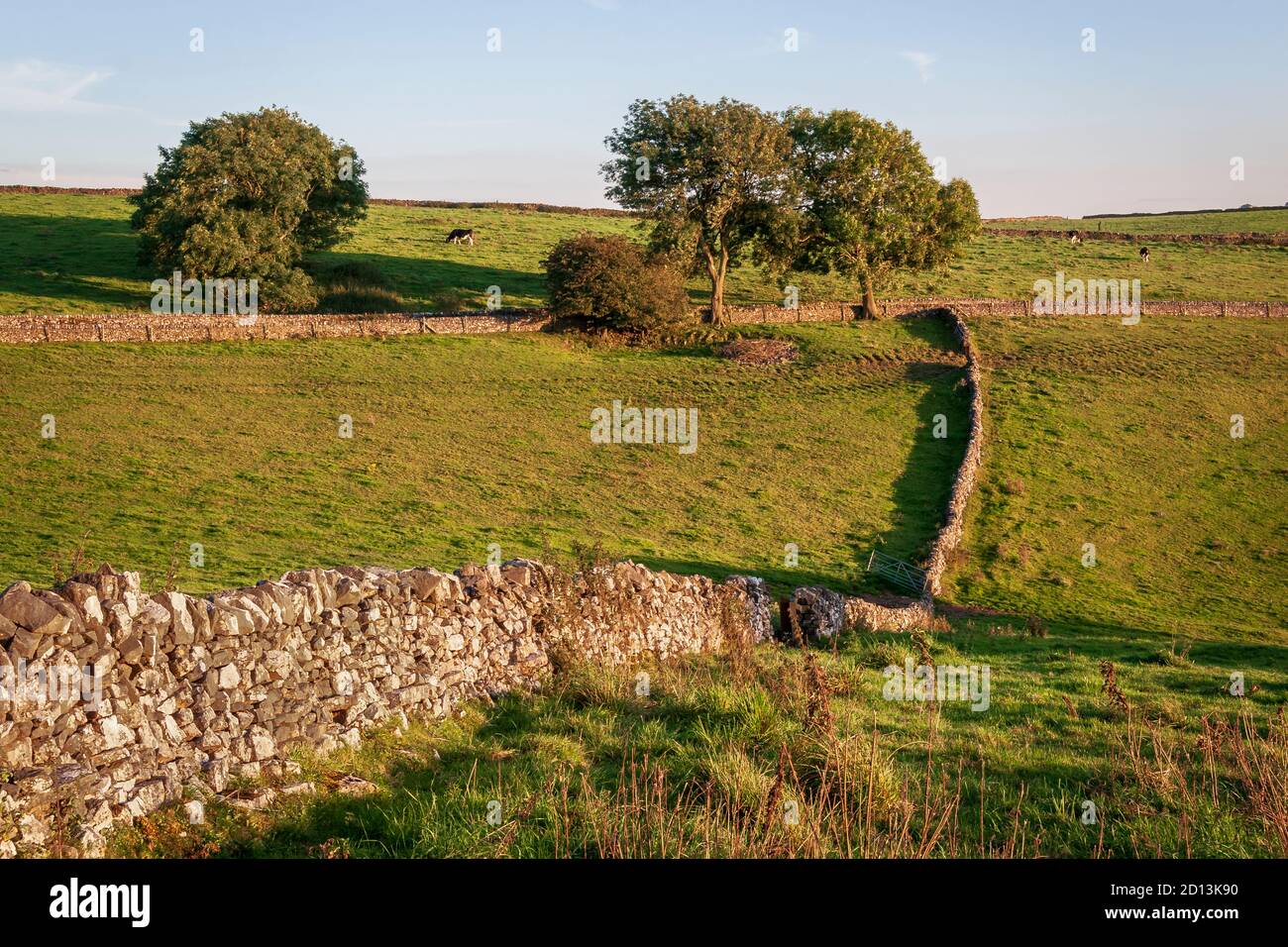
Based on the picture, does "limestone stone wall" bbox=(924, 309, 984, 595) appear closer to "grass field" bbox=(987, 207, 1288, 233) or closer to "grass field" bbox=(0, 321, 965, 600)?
"grass field" bbox=(0, 321, 965, 600)

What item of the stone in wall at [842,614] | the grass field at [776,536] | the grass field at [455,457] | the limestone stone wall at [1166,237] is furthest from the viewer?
the limestone stone wall at [1166,237]

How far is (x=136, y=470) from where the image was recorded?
90.7ft

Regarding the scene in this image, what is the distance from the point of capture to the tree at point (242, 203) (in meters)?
47.5

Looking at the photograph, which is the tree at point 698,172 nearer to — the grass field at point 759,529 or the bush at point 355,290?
the grass field at point 759,529

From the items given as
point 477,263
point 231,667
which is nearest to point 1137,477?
point 231,667

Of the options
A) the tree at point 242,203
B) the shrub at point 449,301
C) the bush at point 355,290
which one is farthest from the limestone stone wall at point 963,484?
the tree at point 242,203

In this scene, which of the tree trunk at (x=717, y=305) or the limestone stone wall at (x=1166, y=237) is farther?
the limestone stone wall at (x=1166, y=237)

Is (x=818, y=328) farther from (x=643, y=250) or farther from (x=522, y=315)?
(x=522, y=315)

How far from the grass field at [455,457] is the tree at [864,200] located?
287 inches

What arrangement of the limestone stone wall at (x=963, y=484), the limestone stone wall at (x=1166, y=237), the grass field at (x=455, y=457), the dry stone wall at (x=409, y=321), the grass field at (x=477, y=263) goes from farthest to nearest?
the limestone stone wall at (x=1166, y=237)
the grass field at (x=477, y=263)
the dry stone wall at (x=409, y=321)
the limestone stone wall at (x=963, y=484)
the grass field at (x=455, y=457)

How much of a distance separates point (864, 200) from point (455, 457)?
103ft

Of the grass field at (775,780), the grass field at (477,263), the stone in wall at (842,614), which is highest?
the grass field at (477,263)
